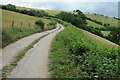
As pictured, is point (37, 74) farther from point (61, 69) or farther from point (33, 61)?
point (33, 61)

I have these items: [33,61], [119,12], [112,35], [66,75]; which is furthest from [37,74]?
[112,35]

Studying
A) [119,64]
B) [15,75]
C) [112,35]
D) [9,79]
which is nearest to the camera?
[119,64]

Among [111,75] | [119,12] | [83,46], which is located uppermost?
[119,12]

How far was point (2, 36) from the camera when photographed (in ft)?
55.2

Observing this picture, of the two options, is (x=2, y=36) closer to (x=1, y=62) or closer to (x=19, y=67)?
(x=1, y=62)

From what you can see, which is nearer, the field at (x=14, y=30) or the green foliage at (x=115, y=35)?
the field at (x=14, y=30)

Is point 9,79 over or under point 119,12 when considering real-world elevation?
under

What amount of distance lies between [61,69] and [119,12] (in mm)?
4182

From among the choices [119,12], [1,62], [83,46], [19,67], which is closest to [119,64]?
[119,12]

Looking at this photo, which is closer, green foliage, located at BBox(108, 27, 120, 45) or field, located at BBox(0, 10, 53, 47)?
field, located at BBox(0, 10, 53, 47)

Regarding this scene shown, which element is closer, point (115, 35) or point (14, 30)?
point (14, 30)

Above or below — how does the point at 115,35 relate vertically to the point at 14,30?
below

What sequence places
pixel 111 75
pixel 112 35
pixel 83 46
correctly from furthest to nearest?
pixel 112 35
pixel 83 46
pixel 111 75

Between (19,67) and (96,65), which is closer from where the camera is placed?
(96,65)
